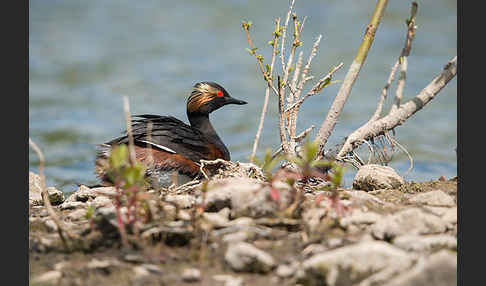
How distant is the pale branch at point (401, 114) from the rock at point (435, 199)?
2.05m

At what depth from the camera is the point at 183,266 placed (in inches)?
145

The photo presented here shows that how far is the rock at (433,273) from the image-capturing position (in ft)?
10.3

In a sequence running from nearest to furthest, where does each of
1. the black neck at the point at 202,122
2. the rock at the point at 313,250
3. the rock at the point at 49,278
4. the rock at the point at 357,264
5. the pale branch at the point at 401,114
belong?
A: the rock at the point at 357,264
the rock at the point at 49,278
the rock at the point at 313,250
the pale branch at the point at 401,114
the black neck at the point at 202,122

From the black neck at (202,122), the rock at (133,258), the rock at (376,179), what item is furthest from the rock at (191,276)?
the black neck at (202,122)

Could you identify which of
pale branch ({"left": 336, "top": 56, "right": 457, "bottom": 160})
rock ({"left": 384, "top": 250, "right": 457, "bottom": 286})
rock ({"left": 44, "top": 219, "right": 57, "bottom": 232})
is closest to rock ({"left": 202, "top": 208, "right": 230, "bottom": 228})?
rock ({"left": 44, "top": 219, "right": 57, "bottom": 232})

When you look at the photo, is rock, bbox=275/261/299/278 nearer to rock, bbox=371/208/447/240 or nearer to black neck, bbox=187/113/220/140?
rock, bbox=371/208/447/240

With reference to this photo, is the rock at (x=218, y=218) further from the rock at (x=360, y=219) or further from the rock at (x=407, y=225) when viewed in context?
the rock at (x=407, y=225)

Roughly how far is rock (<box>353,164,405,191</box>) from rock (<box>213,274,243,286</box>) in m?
2.65

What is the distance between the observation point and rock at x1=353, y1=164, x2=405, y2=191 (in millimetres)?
5832

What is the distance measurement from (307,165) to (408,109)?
3137mm

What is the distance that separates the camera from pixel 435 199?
4.70 m

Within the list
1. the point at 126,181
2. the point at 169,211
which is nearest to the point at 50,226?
the point at 169,211

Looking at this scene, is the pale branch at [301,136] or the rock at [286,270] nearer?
the rock at [286,270]

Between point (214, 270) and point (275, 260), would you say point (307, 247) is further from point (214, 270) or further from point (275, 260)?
point (214, 270)
